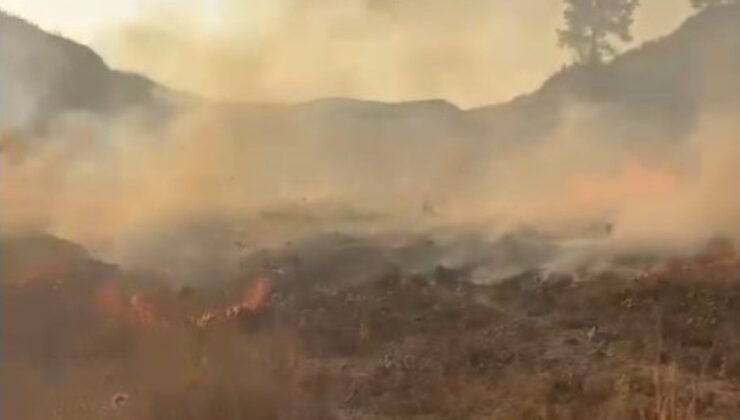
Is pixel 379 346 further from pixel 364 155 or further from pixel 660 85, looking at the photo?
pixel 660 85

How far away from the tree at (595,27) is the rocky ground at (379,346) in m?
0.40

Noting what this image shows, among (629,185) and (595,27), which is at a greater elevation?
(595,27)

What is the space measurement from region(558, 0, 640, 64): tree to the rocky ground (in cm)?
40

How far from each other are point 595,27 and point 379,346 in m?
0.70

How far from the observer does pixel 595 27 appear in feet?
7.11

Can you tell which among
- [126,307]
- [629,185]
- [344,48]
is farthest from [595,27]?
[126,307]

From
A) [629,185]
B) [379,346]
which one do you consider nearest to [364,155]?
[379,346]

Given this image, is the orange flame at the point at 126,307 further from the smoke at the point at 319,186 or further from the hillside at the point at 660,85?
the hillside at the point at 660,85

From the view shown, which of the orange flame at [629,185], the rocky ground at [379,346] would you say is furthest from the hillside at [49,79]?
the orange flame at [629,185]

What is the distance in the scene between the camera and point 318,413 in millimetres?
2133

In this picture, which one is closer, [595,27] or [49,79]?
[595,27]

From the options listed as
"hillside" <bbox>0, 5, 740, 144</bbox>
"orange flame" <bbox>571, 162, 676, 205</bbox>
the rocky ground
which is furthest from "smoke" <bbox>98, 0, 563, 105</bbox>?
the rocky ground

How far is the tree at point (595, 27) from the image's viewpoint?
217cm

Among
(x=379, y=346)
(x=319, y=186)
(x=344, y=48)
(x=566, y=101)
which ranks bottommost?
(x=379, y=346)
